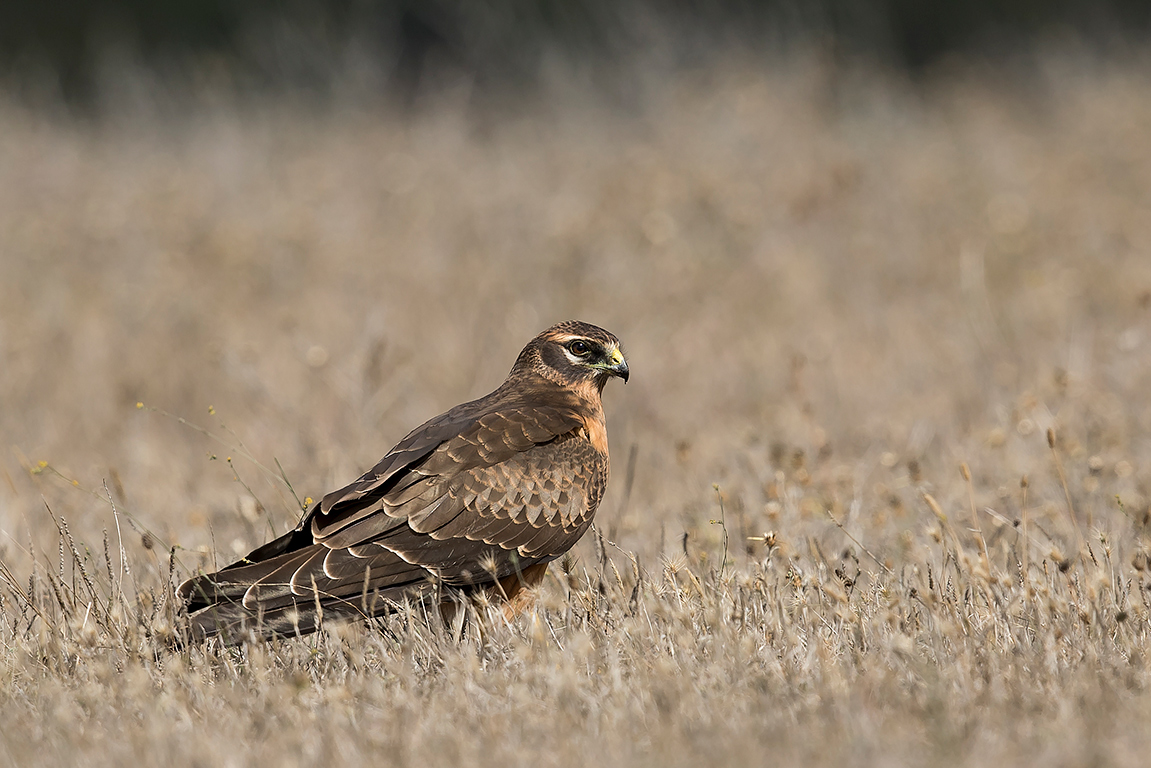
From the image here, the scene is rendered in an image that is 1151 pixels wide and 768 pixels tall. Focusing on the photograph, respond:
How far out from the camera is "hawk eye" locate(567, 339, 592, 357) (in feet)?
17.3

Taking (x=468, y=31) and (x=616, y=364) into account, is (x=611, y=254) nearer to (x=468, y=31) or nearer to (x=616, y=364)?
(x=616, y=364)

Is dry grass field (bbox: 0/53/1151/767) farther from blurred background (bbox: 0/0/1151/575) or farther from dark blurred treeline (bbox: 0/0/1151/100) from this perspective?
dark blurred treeline (bbox: 0/0/1151/100)

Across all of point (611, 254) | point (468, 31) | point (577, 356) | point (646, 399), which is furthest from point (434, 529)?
point (468, 31)

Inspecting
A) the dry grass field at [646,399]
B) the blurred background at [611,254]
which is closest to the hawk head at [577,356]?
the blurred background at [611,254]

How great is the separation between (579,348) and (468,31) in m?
11.3

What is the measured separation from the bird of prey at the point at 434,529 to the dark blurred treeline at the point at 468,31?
33.5 feet

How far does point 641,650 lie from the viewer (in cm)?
385

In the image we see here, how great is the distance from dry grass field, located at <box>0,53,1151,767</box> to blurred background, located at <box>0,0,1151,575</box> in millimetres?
48

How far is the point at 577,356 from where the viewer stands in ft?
17.4

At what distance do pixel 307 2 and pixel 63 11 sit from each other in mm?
4970

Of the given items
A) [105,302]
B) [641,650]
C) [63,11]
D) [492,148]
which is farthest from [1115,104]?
[63,11]

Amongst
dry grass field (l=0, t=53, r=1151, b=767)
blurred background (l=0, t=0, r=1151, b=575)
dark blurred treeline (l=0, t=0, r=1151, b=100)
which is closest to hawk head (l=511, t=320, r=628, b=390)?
blurred background (l=0, t=0, r=1151, b=575)

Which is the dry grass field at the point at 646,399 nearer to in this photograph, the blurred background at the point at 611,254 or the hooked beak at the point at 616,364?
the blurred background at the point at 611,254

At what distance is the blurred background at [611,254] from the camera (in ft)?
22.3
